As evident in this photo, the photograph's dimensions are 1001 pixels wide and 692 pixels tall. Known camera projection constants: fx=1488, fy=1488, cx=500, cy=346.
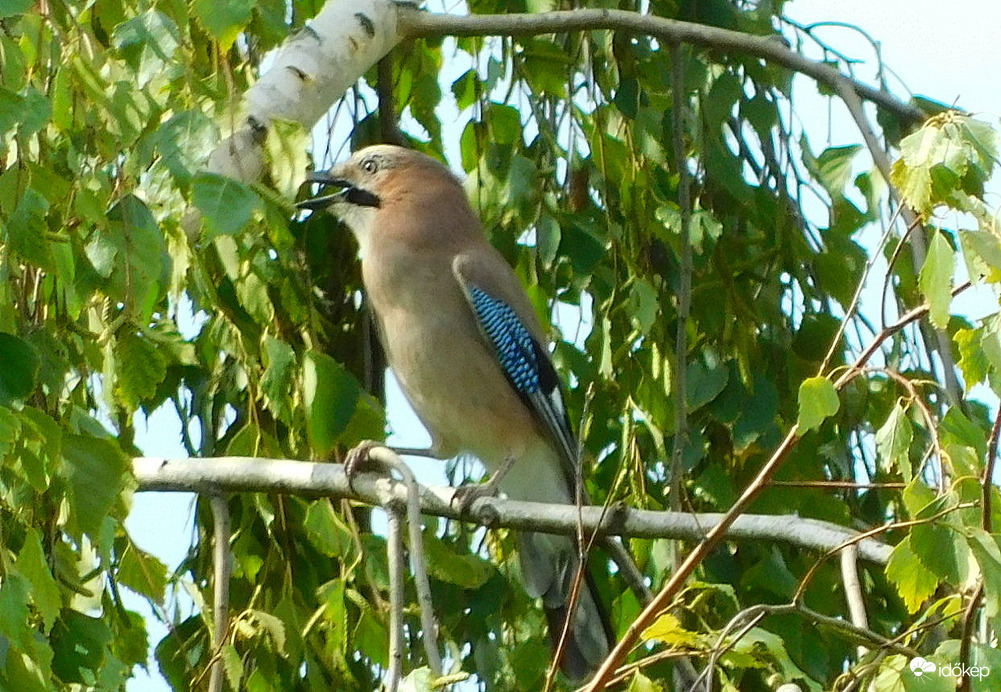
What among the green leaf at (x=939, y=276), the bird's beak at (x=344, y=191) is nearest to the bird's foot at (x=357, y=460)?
the bird's beak at (x=344, y=191)

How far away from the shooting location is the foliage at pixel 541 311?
1.50m

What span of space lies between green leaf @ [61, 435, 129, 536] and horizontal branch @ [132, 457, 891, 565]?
55cm

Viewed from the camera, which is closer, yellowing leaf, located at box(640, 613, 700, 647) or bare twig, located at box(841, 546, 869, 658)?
yellowing leaf, located at box(640, 613, 700, 647)

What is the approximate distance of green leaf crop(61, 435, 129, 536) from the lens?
4.98ft

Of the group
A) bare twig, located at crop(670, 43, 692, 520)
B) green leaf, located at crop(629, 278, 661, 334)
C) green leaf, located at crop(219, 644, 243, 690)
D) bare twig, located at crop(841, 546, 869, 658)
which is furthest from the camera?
green leaf, located at crop(629, 278, 661, 334)

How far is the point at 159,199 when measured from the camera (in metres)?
1.67

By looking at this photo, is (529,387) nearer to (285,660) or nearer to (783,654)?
(285,660)

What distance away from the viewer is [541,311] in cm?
272

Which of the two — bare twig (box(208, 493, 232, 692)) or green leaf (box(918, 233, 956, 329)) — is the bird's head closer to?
bare twig (box(208, 493, 232, 692))

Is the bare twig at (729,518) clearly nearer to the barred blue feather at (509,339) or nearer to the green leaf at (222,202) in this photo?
the green leaf at (222,202)

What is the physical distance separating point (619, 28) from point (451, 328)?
94 centimetres

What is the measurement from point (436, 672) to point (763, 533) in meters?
0.66

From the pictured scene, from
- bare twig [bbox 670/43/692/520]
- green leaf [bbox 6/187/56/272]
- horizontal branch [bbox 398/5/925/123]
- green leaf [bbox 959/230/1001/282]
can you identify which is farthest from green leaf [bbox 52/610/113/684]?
horizontal branch [bbox 398/5/925/123]

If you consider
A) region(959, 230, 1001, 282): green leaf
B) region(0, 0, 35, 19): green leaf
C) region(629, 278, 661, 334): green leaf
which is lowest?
region(959, 230, 1001, 282): green leaf
